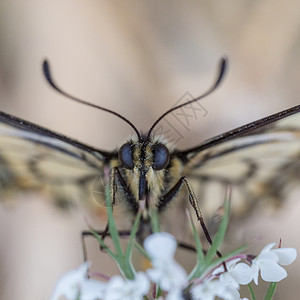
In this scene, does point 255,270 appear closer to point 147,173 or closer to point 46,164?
point 147,173

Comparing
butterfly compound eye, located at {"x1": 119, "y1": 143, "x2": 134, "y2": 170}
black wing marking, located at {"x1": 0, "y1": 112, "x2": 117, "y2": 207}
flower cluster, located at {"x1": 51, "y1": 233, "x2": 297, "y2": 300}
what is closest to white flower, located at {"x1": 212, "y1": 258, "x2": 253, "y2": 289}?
flower cluster, located at {"x1": 51, "y1": 233, "x2": 297, "y2": 300}

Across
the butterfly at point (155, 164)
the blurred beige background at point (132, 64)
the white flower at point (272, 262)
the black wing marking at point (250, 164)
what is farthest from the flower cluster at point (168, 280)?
the blurred beige background at point (132, 64)

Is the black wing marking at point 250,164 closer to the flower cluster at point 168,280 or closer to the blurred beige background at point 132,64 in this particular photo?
the flower cluster at point 168,280

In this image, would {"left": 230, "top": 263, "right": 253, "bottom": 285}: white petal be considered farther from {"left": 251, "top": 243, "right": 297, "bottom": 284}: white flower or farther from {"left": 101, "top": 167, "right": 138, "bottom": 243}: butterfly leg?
{"left": 101, "top": 167, "right": 138, "bottom": 243}: butterfly leg

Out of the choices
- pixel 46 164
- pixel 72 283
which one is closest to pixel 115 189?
pixel 72 283

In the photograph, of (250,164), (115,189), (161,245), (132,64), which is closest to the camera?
(161,245)

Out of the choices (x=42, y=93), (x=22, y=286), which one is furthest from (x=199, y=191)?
(x=42, y=93)

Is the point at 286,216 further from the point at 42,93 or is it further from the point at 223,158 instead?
the point at 42,93
